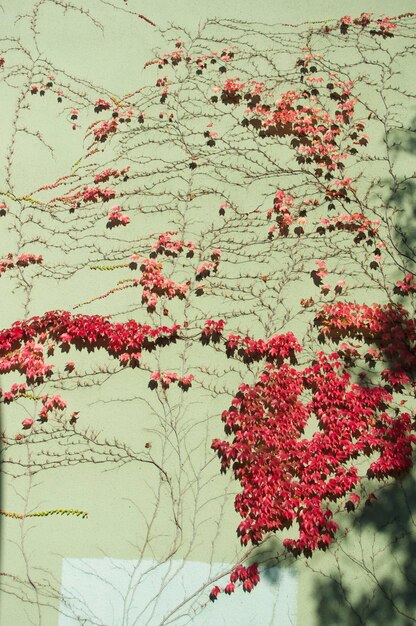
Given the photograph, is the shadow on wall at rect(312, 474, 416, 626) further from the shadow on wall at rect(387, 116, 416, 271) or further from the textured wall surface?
the shadow on wall at rect(387, 116, 416, 271)

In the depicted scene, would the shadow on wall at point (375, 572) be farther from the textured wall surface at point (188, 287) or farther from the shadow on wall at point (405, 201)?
the shadow on wall at point (405, 201)

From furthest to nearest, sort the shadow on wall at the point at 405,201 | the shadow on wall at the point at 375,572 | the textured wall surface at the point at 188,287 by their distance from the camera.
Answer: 1. the shadow on wall at the point at 405,201
2. the textured wall surface at the point at 188,287
3. the shadow on wall at the point at 375,572

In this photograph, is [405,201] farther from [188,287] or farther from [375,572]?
[375,572]

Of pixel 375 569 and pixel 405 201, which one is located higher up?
pixel 405 201

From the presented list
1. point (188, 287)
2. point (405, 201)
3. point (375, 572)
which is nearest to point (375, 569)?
point (375, 572)

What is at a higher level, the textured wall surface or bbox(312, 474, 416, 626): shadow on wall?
the textured wall surface

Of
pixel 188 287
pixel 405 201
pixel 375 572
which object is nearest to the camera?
pixel 375 572

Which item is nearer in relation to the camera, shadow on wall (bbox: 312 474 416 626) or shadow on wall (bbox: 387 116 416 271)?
shadow on wall (bbox: 312 474 416 626)

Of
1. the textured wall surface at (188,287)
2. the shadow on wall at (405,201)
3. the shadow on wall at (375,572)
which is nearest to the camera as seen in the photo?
the shadow on wall at (375,572)

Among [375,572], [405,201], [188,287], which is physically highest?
[405,201]

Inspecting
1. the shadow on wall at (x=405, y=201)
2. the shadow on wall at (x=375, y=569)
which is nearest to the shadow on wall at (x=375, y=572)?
the shadow on wall at (x=375, y=569)

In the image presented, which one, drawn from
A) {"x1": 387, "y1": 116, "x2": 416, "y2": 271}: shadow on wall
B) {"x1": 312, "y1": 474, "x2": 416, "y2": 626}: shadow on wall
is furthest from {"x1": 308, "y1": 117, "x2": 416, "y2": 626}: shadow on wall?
{"x1": 387, "y1": 116, "x2": 416, "y2": 271}: shadow on wall
